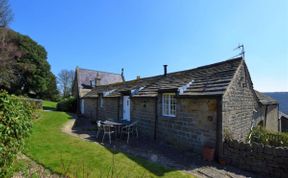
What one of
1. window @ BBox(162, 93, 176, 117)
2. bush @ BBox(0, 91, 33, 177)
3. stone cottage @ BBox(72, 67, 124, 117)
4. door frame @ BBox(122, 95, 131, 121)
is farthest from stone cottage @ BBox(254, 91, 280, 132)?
stone cottage @ BBox(72, 67, 124, 117)

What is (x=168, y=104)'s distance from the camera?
1225 cm

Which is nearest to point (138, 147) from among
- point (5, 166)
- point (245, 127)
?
point (245, 127)

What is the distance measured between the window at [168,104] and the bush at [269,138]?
18.1 ft

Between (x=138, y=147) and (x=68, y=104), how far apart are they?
25.4 metres

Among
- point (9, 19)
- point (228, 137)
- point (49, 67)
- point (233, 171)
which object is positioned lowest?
point (233, 171)

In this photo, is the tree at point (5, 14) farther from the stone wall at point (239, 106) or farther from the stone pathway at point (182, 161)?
the stone wall at point (239, 106)

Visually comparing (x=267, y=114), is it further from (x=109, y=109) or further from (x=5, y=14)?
(x=5, y=14)

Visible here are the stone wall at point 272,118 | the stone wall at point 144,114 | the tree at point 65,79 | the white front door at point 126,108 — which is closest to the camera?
the stone wall at point 144,114

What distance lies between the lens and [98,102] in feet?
75.4

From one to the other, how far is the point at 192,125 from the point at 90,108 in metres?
17.9

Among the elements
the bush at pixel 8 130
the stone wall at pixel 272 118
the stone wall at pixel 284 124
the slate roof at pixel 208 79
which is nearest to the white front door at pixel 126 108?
the slate roof at pixel 208 79

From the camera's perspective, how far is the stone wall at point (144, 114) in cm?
1335

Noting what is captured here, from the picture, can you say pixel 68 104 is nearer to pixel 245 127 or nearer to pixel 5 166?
pixel 245 127

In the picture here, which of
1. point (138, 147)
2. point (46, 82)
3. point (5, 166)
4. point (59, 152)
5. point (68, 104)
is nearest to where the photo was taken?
point (5, 166)
